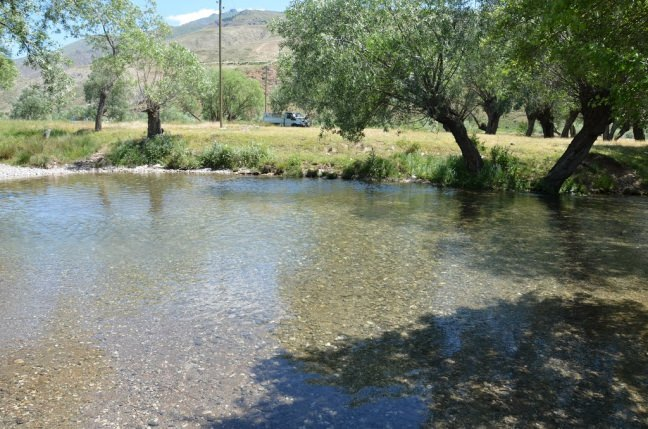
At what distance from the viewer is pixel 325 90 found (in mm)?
28016

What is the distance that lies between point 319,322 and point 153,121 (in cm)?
3452

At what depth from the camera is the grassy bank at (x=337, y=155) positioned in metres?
30.8

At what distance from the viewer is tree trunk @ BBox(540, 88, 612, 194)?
88.2ft

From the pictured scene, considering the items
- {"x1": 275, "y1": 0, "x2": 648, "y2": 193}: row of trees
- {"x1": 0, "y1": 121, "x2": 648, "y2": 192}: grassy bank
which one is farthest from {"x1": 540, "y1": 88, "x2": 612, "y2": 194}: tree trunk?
{"x1": 0, "y1": 121, "x2": 648, "y2": 192}: grassy bank

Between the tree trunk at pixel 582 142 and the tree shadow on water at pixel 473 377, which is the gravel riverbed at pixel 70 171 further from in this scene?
the tree shadow on water at pixel 473 377

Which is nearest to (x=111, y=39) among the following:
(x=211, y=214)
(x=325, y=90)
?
(x=325, y=90)

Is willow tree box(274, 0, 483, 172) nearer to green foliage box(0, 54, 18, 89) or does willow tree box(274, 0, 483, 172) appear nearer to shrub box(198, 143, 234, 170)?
shrub box(198, 143, 234, 170)

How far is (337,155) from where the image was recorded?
36.4m

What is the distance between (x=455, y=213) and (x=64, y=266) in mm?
14991

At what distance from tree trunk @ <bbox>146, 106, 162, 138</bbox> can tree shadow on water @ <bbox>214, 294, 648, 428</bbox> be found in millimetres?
34780

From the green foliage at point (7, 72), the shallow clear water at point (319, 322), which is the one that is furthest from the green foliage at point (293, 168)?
the green foliage at point (7, 72)

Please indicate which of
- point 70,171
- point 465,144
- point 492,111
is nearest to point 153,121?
point 70,171

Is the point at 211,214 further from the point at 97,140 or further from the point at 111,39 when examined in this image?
the point at 111,39

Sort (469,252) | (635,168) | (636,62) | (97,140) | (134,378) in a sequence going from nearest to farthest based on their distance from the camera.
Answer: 1. (134,378)
2. (636,62)
3. (469,252)
4. (635,168)
5. (97,140)
